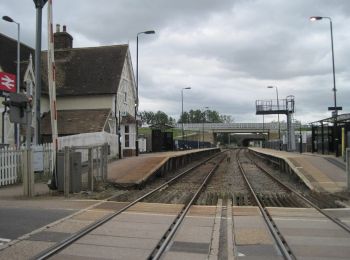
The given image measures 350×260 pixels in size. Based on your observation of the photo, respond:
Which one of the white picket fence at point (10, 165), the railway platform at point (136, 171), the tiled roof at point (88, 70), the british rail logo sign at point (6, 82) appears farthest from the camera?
A: the tiled roof at point (88, 70)

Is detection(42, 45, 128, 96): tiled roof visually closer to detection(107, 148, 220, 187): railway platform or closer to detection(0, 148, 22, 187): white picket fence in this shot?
detection(107, 148, 220, 187): railway platform

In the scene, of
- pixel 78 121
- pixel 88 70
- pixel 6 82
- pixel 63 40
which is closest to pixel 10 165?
pixel 6 82

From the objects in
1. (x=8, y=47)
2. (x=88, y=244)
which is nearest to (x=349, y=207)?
(x=88, y=244)

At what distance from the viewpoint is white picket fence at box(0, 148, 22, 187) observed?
1903cm

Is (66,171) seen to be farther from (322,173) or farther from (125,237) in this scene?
(322,173)

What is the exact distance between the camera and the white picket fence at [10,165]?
19.0 metres

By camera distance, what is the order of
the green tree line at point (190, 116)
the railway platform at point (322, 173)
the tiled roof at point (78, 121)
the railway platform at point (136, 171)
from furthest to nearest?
the green tree line at point (190, 116) < the tiled roof at point (78, 121) < the railway platform at point (136, 171) < the railway platform at point (322, 173)

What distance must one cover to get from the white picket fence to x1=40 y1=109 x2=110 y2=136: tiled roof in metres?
16.1

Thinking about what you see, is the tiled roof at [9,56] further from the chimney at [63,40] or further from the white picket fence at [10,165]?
the white picket fence at [10,165]

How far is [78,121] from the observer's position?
126 feet

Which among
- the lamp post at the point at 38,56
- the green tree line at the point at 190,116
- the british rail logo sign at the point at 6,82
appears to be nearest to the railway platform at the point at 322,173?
the lamp post at the point at 38,56

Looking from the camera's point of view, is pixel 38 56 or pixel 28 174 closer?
pixel 28 174

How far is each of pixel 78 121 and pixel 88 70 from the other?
23.8 ft

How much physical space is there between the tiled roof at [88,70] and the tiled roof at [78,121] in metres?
1.79
